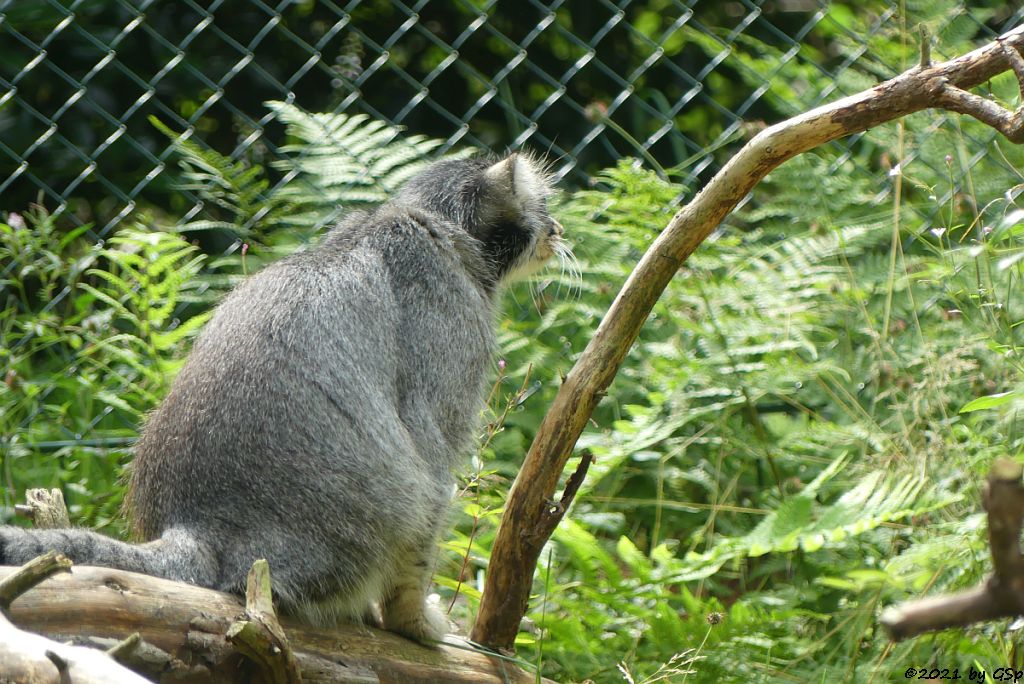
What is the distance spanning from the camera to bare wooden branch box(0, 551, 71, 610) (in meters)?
2.48

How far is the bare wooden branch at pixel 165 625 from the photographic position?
2.76m

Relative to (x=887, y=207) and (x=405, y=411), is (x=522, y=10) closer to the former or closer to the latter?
(x=887, y=207)

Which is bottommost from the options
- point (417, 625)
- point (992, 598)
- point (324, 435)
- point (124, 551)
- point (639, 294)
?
point (417, 625)

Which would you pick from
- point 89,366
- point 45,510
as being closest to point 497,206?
point 45,510

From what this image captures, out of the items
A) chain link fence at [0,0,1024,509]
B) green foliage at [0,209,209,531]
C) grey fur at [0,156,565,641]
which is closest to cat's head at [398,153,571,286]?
grey fur at [0,156,565,641]

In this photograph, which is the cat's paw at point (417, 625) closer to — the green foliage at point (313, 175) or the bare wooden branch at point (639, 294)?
the bare wooden branch at point (639, 294)

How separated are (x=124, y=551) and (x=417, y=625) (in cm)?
102

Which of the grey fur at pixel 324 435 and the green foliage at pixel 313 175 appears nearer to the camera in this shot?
the grey fur at pixel 324 435

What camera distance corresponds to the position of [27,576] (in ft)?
8.15

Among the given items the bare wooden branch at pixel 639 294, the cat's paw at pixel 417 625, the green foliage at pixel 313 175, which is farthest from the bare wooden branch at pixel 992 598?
the green foliage at pixel 313 175

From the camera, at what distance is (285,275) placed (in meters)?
3.72

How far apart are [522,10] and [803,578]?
3.79 m

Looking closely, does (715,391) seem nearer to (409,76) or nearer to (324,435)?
(324,435)

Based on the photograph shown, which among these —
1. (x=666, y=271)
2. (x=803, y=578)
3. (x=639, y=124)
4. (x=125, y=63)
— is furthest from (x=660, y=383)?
(x=125, y=63)
